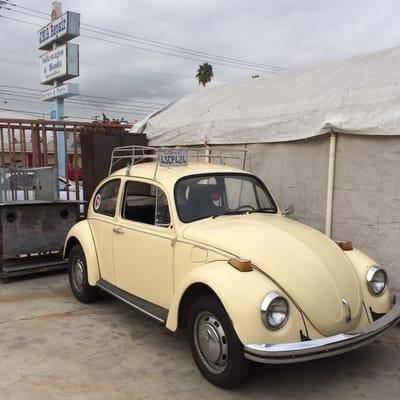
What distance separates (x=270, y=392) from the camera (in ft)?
11.6

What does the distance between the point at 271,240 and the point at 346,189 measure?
2.17m

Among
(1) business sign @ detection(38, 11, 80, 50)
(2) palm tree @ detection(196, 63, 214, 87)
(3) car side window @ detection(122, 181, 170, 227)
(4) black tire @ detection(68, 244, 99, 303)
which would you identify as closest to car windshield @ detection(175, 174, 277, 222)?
(3) car side window @ detection(122, 181, 170, 227)

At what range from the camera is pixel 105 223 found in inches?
206

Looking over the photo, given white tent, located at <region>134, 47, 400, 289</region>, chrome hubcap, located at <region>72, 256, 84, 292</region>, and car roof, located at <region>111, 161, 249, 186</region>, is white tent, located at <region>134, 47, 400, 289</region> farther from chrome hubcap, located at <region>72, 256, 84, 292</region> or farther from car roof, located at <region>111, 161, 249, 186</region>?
chrome hubcap, located at <region>72, 256, 84, 292</region>

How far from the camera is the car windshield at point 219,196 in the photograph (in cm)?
439

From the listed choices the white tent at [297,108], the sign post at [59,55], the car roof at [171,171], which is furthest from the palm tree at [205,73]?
the car roof at [171,171]

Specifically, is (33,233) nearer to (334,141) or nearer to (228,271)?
(228,271)

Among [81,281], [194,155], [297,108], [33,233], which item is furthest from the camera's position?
[33,233]

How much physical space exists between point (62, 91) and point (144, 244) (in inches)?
463

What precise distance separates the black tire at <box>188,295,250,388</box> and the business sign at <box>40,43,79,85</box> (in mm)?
12600

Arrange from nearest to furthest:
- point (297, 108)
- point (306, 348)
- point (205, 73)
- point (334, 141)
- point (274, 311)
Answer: point (306, 348), point (274, 311), point (334, 141), point (297, 108), point (205, 73)

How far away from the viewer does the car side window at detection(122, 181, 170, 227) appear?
4453 millimetres

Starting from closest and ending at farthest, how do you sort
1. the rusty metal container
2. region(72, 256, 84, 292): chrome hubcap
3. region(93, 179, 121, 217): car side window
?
region(93, 179, 121, 217): car side window < region(72, 256, 84, 292): chrome hubcap < the rusty metal container

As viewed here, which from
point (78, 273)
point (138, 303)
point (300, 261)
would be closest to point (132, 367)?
point (138, 303)
